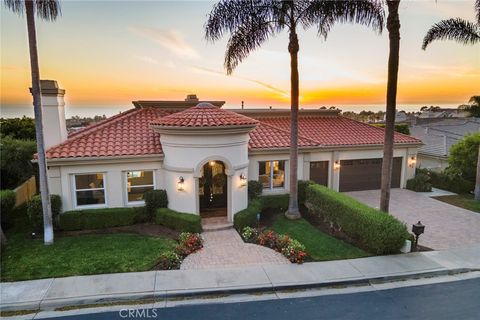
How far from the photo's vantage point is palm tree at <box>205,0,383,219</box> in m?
11.8

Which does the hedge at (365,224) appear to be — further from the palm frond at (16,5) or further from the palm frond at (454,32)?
the palm frond at (16,5)

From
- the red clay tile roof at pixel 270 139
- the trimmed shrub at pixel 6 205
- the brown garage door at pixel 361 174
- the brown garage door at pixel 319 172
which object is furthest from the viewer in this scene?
the brown garage door at pixel 361 174

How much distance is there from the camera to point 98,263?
9.65 m

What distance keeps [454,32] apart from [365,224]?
12.6 metres

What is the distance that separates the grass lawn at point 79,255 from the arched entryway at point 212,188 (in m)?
3.71

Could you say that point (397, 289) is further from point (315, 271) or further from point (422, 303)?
point (315, 271)

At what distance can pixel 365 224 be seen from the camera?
1071cm

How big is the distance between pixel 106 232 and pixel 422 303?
1131 centimetres

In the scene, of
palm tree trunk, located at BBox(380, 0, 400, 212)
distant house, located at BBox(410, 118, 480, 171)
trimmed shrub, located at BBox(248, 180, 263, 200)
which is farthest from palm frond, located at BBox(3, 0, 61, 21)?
distant house, located at BBox(410, 118, 480, 171)

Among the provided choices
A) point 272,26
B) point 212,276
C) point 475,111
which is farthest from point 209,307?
point 475,111

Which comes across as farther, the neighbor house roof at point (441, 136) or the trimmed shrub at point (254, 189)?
the neighbor house roof at point (441, 136)

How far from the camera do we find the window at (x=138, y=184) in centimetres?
1353

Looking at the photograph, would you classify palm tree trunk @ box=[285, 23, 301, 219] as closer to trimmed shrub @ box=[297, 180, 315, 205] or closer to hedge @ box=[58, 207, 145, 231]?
trimmed shrub @ box=[297, 180, 315, 205]

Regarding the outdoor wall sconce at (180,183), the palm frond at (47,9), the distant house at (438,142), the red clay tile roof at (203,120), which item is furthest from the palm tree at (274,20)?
the distant house at (438,142)
